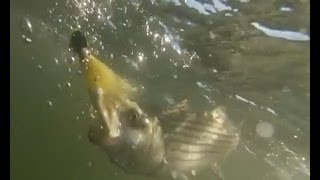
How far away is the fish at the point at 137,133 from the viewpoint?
4.51 m

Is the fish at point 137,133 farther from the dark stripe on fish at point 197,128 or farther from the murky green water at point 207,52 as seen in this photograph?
the murky green water at point 207,52

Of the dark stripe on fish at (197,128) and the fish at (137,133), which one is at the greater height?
the fish at (137,133)

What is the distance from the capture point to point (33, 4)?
9742 millimetres

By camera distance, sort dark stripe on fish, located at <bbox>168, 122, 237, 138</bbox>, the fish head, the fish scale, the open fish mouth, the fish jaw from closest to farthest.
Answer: the open fish mouth < the fish jaw < the fish head < the fish scale < dark stripe on fish, located at <bbox>168, 122, 237, 138</bbox>

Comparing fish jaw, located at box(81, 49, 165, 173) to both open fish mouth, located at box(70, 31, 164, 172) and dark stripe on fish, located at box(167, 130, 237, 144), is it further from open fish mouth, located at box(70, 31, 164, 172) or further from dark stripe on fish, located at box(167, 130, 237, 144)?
dark stripe on fish, located at box(167, 130, 237, 144)

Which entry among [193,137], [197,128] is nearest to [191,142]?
[193,137]

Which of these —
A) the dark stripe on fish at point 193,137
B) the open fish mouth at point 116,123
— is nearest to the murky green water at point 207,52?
the dark stripe on fish at point 193,137

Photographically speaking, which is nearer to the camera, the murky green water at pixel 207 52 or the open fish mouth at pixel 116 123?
the open fish mouth at pixel 116 123

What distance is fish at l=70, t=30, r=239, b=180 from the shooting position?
451 cm

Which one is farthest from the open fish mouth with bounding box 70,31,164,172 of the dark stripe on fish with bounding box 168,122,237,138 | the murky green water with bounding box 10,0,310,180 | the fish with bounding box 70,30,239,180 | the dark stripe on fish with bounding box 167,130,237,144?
the murky green water with bounding box 10,0,310,180

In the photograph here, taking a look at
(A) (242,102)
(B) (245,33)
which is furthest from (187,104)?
(B) (245,33)

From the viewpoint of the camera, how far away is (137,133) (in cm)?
605

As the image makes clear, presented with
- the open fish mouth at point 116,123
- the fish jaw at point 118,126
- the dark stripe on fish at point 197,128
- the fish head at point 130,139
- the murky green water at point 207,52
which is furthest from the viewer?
the dark stripe on fish at point 197,128

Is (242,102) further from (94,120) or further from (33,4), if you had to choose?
(94,120)
